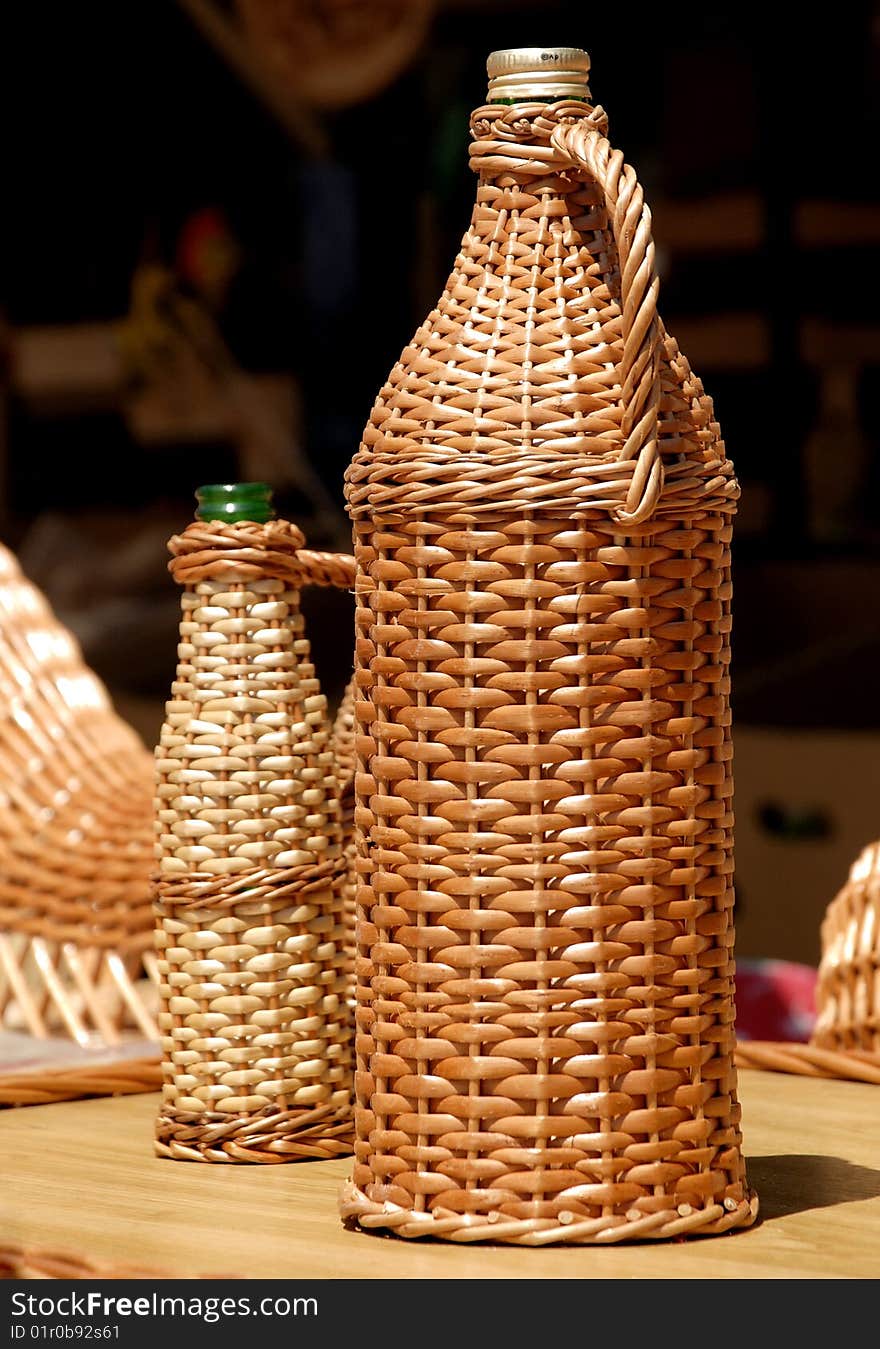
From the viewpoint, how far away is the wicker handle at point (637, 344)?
0.81 meters

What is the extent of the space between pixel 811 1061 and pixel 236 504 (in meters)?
0.50

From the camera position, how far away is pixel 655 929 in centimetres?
83

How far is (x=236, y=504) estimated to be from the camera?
3.31ft

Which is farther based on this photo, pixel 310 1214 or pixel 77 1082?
pixel 77 1082

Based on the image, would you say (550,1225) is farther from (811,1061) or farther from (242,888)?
(811,1061)

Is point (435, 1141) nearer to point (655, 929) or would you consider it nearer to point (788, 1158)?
point (655, 929)

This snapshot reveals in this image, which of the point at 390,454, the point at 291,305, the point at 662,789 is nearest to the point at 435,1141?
the point at 662,789

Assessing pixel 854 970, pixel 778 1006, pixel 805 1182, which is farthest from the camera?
pixel 778 1006

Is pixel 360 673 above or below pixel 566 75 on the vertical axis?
below

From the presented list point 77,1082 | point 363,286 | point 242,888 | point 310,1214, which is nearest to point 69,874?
point 77,1082

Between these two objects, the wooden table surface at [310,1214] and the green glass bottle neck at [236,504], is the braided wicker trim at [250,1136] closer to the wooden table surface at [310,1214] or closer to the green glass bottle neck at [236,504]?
the wooden table surface at [310,1214]

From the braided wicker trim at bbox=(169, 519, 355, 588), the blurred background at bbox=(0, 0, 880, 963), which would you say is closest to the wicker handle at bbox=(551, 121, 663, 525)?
the braided wicker trim at bbox=(169, 519, 355, 588)

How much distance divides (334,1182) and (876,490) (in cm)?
229

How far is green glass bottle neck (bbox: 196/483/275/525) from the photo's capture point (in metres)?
1.00
